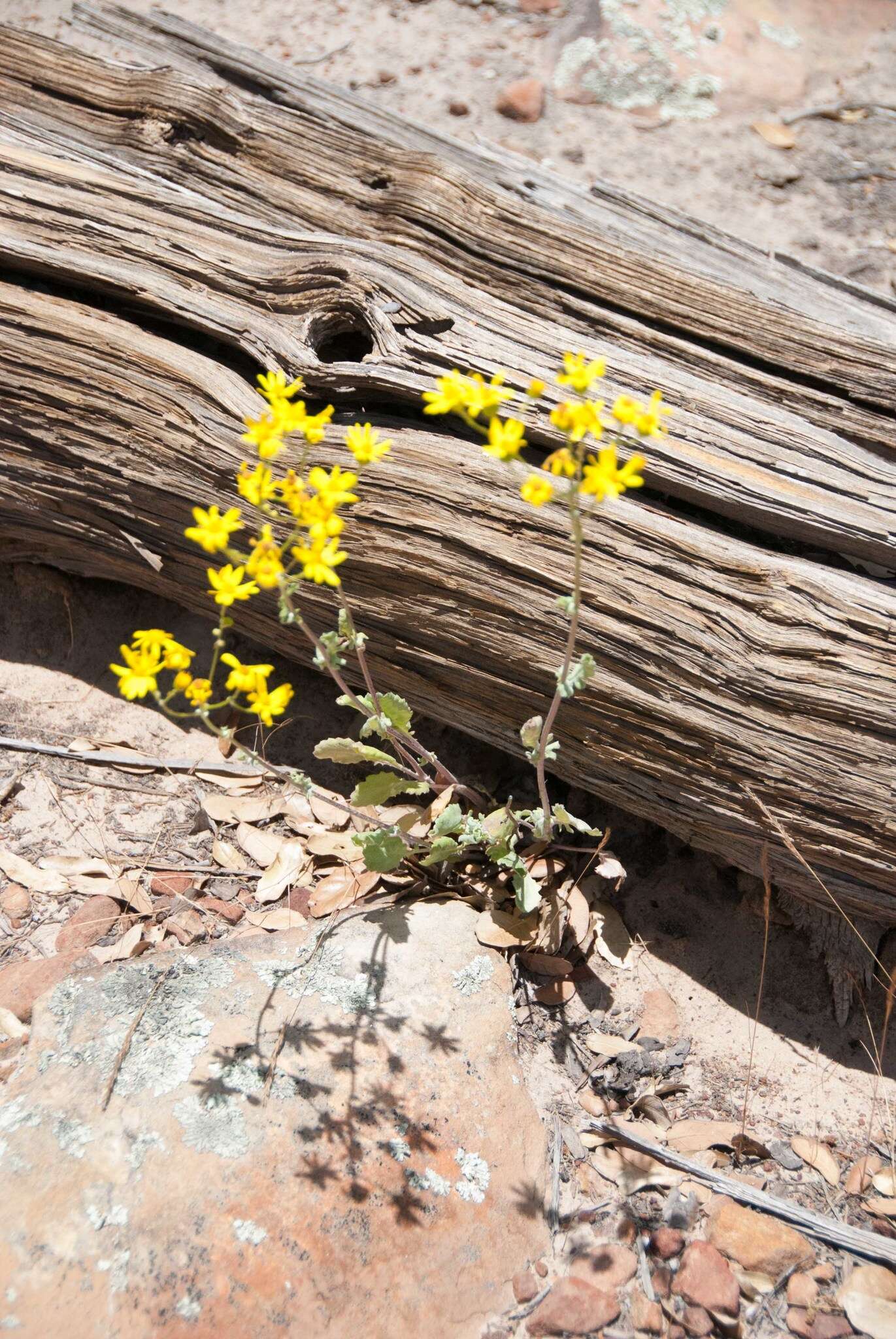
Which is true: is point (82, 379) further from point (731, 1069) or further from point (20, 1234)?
point (731, 1069)

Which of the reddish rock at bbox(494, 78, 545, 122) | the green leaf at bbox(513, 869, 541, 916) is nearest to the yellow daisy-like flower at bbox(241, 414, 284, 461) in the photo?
the green leaf at bbox(513, 869, 541, 916)

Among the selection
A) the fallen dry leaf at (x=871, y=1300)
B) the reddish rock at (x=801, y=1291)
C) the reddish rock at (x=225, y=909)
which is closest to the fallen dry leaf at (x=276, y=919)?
the reddish rock at (x=225, y=909)

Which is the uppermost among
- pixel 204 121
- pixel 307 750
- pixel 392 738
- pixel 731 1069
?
pixel 204 121

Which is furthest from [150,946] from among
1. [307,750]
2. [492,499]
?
[492,499]

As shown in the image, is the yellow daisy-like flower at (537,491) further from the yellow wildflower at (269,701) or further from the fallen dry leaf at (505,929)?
the fallen dry leaf at (505,929)

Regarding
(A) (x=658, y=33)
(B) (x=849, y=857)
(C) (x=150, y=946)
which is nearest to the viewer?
(B) (x=849, y=857)

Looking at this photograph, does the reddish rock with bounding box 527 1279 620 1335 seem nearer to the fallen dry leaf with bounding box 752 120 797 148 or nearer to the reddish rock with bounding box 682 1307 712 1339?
the reddish rock with bounding box 682 1307 712 1339
